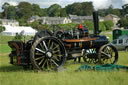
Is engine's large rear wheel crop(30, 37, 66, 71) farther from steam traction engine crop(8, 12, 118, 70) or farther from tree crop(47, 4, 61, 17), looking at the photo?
tree crop(47, 4, 61, 17)

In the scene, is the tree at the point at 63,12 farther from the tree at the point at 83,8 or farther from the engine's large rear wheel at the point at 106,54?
the engine's large rear wheel at the point at 106,54

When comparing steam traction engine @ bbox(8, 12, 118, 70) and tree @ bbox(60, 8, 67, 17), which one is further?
tree @ bbox(60, 8, 67, 17)

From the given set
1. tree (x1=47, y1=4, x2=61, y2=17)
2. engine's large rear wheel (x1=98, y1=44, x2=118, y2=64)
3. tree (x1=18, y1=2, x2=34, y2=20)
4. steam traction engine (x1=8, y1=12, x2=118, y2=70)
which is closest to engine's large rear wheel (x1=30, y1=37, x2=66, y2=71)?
steam traction engine (x1=8, y1=12, x2=118, y2=70)

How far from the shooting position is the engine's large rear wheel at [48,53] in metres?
8.34

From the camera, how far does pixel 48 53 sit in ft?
27.7

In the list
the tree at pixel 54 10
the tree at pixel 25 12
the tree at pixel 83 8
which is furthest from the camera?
the tree at pixel 54 10

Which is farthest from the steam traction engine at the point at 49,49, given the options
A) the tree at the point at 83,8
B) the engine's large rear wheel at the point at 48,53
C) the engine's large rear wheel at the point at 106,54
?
the tree at the point at 83,8

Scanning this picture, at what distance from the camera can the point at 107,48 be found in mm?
11047

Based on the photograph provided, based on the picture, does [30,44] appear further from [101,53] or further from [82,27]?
[101,53]

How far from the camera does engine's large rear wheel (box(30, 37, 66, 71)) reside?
328 inches

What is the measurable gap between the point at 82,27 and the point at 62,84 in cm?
510

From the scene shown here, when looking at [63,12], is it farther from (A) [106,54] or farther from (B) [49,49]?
(B) [49,49]

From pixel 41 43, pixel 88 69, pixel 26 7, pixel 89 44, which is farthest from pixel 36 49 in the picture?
pixel 26 7

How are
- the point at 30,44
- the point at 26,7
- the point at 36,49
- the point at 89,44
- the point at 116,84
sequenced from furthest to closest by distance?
1. the point at 26,7
2. the point at 89,44
3. the point at 30,44
4. the point at 36,49
5. the point at 116,84
